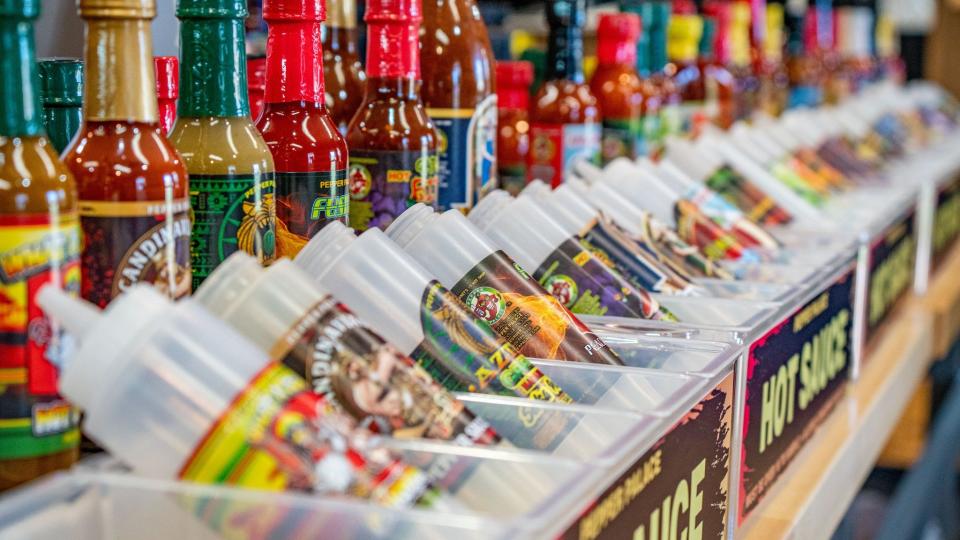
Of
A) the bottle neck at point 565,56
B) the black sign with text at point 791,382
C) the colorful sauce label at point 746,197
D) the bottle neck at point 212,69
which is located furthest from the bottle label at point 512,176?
the bottle neck at point 212,69

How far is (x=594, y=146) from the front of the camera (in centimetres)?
181

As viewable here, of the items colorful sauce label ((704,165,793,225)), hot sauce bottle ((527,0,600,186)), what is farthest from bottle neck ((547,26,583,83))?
colorful sauce label ((704,165,793,225))

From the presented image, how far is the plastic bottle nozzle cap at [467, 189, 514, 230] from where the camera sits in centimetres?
113

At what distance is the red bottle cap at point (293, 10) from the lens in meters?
1.02

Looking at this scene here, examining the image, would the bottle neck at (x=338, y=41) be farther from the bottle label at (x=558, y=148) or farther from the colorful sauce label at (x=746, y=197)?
the colorful sauce label at (x=746, y=197)

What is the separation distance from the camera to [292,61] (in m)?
1.04

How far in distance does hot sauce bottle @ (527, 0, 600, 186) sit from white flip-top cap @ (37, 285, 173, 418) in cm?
114

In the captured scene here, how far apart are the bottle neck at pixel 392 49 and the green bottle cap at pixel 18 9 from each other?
20.7 inches

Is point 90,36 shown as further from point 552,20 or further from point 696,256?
point 552,20

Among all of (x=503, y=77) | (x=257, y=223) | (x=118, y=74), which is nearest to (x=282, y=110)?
(x=257, y=223)

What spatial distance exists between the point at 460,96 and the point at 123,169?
2.26 feet

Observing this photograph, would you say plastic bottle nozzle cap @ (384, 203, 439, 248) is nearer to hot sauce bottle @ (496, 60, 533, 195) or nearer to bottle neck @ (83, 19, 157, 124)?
bottle neck @ (83, 19, 157, 124)

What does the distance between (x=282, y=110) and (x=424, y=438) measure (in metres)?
0.39

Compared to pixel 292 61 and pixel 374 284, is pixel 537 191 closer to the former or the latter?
pixel 292 61
